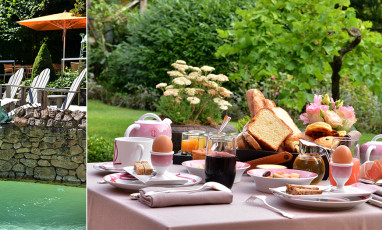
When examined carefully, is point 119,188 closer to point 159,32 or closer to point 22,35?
point 22,35

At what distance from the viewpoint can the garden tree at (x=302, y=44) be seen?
17.7ft

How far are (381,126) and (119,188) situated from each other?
5797mm

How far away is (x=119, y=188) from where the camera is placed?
4.77 ft

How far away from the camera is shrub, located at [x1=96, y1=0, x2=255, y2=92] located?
689 cm

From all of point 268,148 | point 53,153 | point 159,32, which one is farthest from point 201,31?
point 268,148

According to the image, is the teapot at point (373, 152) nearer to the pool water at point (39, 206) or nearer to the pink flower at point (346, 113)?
the pink flower at point (346, 113)

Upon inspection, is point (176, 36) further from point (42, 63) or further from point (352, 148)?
point (352, 148)

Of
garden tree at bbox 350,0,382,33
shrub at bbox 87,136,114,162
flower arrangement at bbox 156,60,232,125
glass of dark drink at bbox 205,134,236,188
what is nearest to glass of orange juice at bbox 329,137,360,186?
glass of dark drink at bbox 205,134,236,188

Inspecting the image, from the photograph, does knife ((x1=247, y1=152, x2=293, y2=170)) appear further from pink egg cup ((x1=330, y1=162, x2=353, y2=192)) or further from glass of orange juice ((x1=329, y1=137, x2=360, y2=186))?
pink egg cup ((x1=330, y1=162, x2=353, y2=192))

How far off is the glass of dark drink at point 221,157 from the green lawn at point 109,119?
479 centimetres

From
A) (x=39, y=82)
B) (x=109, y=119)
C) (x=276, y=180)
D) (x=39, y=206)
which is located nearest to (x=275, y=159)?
(x=276, y=180)

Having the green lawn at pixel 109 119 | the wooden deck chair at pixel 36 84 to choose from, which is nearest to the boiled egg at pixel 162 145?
the wooden deck chair at pixel 36 84

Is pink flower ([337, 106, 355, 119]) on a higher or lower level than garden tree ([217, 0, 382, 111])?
lower

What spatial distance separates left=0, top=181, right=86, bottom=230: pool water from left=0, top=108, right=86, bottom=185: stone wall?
64cm
